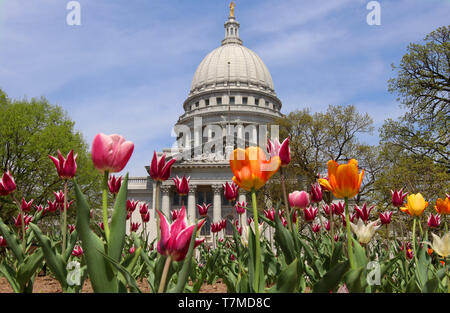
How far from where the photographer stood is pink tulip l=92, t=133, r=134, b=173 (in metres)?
1.84

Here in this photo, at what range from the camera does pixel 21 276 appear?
229cm

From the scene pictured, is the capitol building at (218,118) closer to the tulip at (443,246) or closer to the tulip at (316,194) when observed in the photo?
the tulip at (316,194)

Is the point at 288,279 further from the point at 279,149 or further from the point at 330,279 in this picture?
the point at 279,149

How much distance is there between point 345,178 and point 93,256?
1493 mm

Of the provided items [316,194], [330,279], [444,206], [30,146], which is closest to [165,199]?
[30,146]

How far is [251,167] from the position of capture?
6.30ft

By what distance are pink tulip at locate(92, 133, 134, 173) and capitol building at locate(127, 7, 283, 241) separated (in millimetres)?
41028

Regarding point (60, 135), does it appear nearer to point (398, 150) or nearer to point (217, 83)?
point (398, 150)

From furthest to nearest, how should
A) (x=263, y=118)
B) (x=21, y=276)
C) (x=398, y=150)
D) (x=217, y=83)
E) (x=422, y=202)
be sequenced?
1. (x=217, y=83)
2. (x=263, y=118)
3. (x=398, y=150)
4. (x=422, y=202)
5. (x=21, y=276)

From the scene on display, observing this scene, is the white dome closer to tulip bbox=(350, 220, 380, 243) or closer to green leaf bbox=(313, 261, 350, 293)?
tulip bbox=(350, 220, 380, 243)

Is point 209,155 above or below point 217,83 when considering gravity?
below

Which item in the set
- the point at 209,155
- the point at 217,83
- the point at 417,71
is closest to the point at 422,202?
the point at 417,71

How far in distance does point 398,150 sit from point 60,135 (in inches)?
830

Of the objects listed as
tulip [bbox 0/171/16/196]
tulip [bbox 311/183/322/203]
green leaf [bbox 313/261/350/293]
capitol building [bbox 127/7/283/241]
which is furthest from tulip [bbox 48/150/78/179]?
capitol building [bbox 127/7/283/241]
